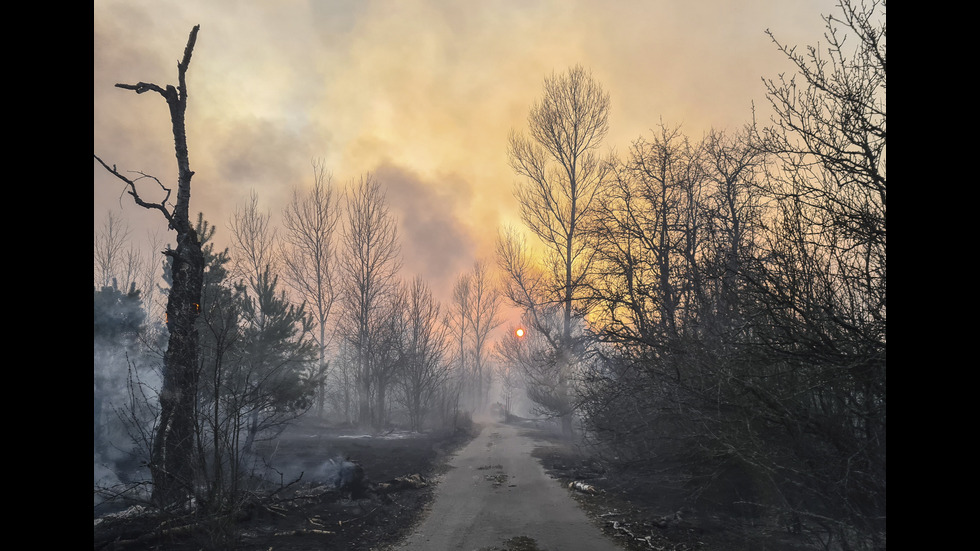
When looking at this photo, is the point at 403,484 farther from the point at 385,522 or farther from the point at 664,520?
the point at 664,520

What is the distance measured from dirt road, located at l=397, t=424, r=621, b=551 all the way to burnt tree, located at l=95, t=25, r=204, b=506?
4.50 meters

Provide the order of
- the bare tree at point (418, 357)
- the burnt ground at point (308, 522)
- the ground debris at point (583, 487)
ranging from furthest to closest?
the bare tree at point (418, 357)
the ground debris at point (583, 487)
the burnt ground at point (308, 522)

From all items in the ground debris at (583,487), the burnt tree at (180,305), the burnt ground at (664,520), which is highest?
the burnt tree at (180,305)

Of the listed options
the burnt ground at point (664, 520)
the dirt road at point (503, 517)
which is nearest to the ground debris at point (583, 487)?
the burnt ground at point (664, 520)

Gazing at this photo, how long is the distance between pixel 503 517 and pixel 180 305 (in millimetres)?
7295

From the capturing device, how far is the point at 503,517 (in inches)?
325

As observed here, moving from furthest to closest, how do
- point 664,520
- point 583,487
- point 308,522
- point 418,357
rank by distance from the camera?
point 418,357 < point 583,487 < point 664,520 < point 308,522

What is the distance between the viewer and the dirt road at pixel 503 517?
6.80m

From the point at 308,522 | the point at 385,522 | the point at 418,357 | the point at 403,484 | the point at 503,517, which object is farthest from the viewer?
the point at 418,357

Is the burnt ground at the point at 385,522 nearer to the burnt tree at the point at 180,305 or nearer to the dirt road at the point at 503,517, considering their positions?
the dirt road at the point at 503,517

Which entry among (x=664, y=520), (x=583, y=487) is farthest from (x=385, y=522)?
(x=583, y=487)

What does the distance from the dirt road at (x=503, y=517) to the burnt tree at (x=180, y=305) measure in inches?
177
